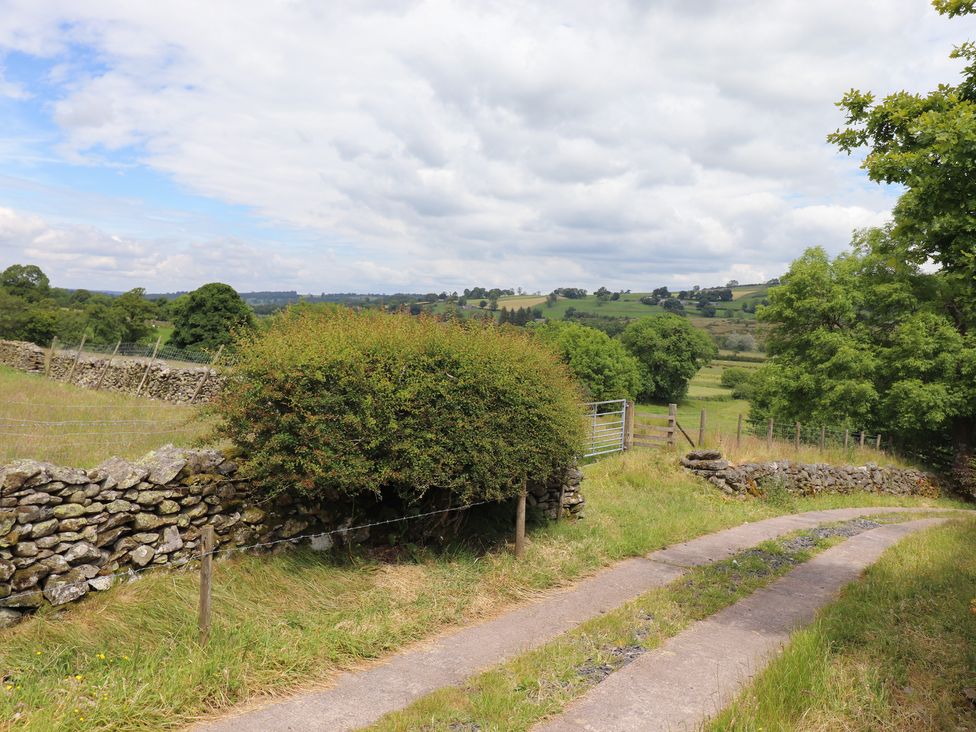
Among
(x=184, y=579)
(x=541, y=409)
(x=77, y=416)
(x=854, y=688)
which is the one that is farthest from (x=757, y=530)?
(x=77, y=416)

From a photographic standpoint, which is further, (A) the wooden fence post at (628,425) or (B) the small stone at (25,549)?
(A) the wooden fence post at (628,425)

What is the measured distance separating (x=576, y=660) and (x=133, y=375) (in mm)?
19550

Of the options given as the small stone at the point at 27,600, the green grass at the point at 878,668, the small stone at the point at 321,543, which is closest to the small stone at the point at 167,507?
the small stone at the point at 27,600

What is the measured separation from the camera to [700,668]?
19.6 ft

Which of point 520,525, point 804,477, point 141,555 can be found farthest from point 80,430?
point 804,477

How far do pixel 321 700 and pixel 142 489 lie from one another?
3.24 m

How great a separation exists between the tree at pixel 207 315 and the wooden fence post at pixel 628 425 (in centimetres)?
3366

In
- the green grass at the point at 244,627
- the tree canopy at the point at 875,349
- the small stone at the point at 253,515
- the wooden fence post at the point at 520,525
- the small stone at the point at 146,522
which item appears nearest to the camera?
the green grass at the point at 244,627

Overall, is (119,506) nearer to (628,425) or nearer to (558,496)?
(558,496)

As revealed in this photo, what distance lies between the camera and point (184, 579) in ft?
21.7

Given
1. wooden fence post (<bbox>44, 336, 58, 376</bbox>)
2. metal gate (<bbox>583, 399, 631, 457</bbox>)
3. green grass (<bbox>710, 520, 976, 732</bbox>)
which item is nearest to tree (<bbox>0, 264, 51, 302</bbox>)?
wooden fence post (<bbox>44, 336, 58, 376</bbox>)

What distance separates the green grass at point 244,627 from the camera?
4.84 meters

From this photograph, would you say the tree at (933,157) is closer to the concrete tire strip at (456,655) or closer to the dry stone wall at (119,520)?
the concrete tire strip at (456,655)

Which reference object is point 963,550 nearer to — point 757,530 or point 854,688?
point 757,530
